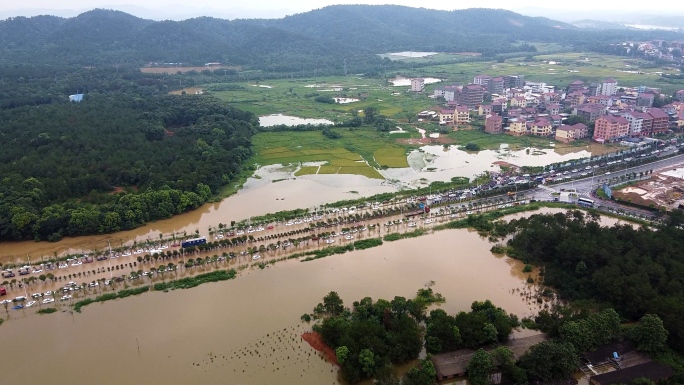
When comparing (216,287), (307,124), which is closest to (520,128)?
(307,124)

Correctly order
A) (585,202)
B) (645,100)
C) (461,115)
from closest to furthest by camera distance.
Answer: (585,202) < (461,115) < (645,100)

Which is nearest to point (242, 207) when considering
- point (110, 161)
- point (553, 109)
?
point (110, 161)

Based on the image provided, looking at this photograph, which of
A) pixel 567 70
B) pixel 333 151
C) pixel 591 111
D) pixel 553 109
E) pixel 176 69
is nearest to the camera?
pixel 333 151

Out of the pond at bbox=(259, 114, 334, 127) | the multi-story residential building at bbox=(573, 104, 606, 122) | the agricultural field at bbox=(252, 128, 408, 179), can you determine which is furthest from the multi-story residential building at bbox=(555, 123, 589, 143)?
the pond at bbox=(259, 114, 334, 127)

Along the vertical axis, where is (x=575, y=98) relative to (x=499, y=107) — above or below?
above

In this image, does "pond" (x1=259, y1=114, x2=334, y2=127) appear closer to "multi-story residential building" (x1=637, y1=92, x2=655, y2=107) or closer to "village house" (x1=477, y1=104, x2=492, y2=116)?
"village house" (x1=477, y1=104, x2=492, y2=116)

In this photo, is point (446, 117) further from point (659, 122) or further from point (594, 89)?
point (594, 89)

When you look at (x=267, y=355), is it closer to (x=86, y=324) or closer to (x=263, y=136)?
(x=86, y=324)
